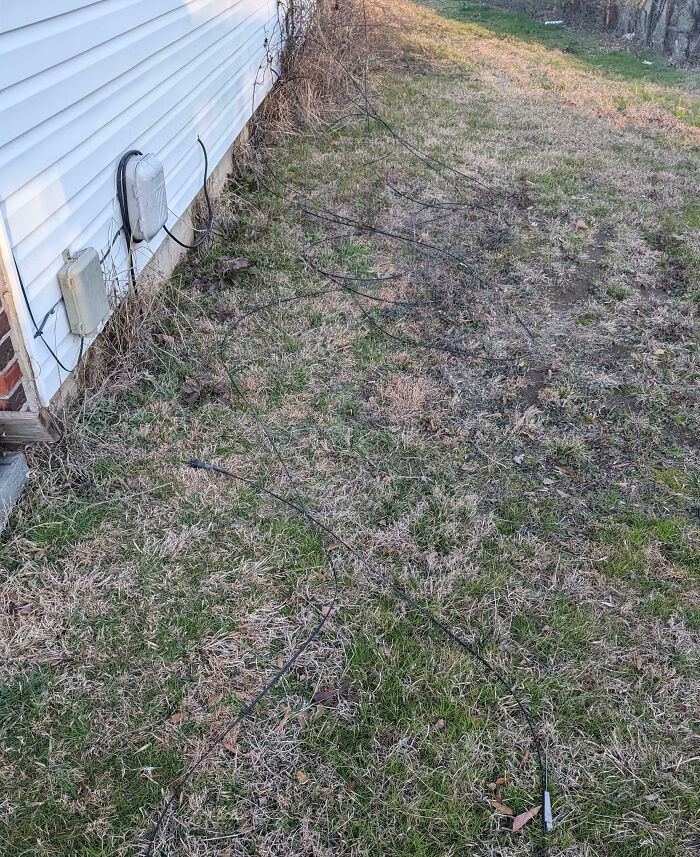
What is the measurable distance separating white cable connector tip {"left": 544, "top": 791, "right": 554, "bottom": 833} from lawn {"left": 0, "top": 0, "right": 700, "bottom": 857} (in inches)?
1.4

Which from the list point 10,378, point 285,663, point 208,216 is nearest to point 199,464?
point 10,378

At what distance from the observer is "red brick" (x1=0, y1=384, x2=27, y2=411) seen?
2.20m

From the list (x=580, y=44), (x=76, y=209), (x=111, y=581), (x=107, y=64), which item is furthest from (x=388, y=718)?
(x=580, y=44)

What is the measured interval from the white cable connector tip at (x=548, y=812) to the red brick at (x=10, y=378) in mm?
2107

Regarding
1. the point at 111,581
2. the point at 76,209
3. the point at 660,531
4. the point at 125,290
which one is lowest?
the point at 660,531

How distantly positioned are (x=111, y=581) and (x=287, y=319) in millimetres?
1898

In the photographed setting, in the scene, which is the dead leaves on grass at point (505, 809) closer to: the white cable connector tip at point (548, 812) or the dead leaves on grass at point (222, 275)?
the white cable connector tip at point (548, 812)

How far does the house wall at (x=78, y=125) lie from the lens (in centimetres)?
205

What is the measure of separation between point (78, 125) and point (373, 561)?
204cm

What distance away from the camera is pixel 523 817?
1.67 meters

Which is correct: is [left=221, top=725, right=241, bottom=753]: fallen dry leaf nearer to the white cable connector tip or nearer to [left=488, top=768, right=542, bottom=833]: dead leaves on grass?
[left=488, top=768, right=542, bottom=833]: dead leaves on grass

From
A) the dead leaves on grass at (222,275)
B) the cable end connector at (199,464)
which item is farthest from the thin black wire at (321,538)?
the dead leaves on grass at (222,275)

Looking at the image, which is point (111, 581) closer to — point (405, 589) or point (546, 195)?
point (405, 589)

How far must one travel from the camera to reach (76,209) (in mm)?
2484
